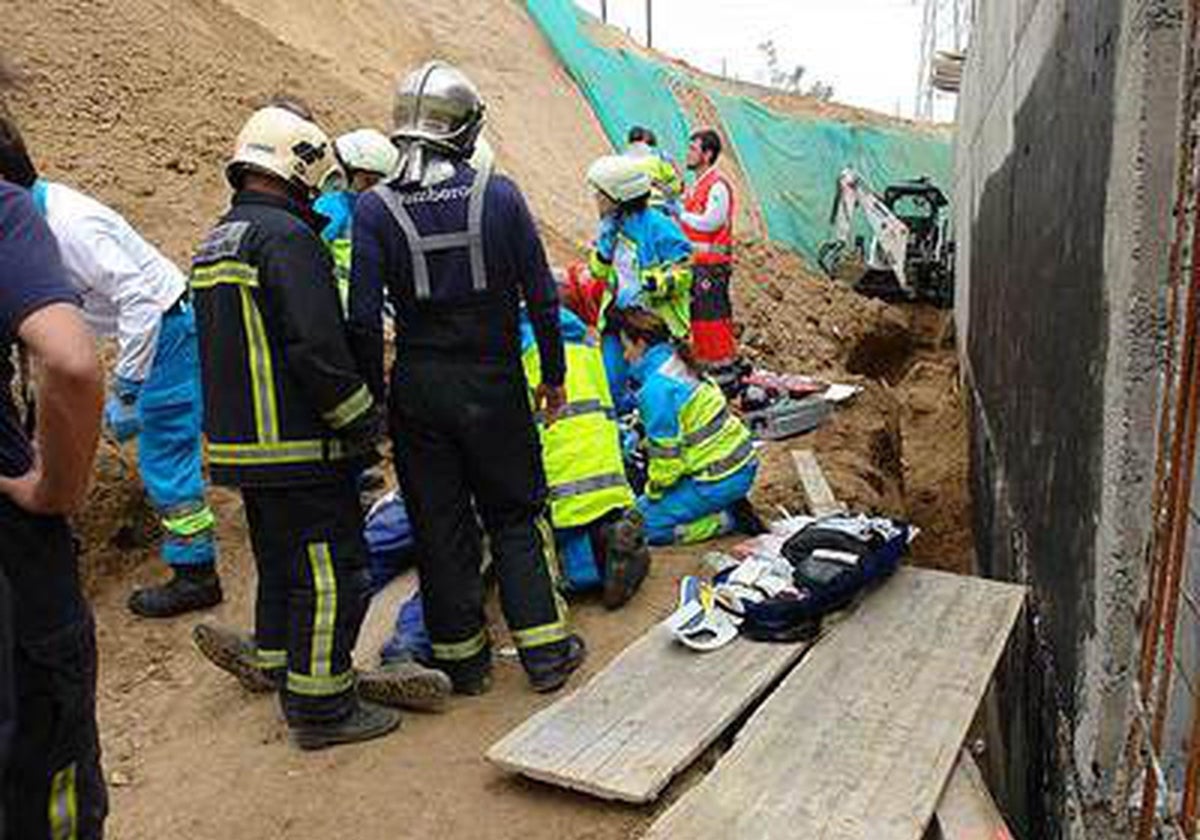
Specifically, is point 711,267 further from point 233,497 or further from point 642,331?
point 233,497

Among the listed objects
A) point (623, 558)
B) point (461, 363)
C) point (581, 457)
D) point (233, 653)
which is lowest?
point (233, 653)

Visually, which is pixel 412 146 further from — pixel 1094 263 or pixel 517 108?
pixel 517 108

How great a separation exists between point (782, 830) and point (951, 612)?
147 centimetres

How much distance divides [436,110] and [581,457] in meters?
1.56

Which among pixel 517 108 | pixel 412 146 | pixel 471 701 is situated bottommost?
pixel 471 701

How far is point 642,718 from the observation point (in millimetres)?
3369

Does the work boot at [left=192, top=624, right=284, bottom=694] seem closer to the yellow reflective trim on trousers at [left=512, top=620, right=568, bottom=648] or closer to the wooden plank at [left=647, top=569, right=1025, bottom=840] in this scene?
the yellow reflective trim on trousers at [left=512, top=620, right=568, bottom=648]

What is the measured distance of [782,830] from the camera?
2727mm

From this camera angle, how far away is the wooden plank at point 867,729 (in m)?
2.77

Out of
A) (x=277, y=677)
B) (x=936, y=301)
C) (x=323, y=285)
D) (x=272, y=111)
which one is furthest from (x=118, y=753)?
(x=936, y=301)

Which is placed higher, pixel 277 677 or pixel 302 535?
pixel 302 535

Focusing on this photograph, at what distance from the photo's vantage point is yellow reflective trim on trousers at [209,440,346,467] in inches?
136

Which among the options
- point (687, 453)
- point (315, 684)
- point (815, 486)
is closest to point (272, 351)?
point (315, 684)

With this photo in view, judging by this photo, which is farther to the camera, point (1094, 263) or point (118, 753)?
point (118, 753)
